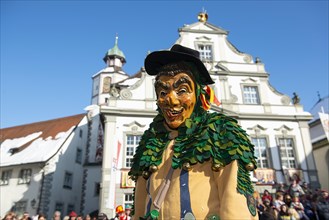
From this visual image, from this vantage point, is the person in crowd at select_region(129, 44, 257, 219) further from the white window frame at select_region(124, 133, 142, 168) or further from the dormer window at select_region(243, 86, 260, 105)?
the dormer window at select_region(243, 86, 260, 105)

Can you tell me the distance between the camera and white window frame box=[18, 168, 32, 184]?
65.2ft

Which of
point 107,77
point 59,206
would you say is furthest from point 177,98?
point 107,77

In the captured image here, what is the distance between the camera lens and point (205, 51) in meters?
18.2

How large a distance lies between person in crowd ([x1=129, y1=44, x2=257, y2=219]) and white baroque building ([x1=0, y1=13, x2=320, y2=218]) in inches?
451

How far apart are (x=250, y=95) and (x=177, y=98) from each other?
639 inches

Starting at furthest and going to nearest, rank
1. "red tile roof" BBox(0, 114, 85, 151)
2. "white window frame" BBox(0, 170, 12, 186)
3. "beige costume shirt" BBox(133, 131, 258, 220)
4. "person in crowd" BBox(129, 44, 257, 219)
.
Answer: "red tile roof" BBox(0, 114, 85, 151) → "white window frame" BBox(0, 170, 12, 186) → "person in crowd" BBox(129, 44, 257, 219) → "beige costume shirt" BBox(133, 131, 258, 220)

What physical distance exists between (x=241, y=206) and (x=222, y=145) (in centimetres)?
38

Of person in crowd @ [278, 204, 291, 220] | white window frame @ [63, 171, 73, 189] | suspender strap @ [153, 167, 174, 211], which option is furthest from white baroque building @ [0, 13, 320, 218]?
suspender strap @ [153, 167, 174, 211]

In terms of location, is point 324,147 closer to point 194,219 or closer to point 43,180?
point 43,180

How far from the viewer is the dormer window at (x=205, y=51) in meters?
18.0

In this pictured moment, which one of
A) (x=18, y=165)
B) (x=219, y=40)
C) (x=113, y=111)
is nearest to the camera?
(x=113, y=111)

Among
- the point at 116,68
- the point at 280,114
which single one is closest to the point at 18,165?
the point at 280,114

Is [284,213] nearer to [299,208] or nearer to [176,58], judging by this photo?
[299,208]

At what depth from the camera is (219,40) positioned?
61.1 feet
